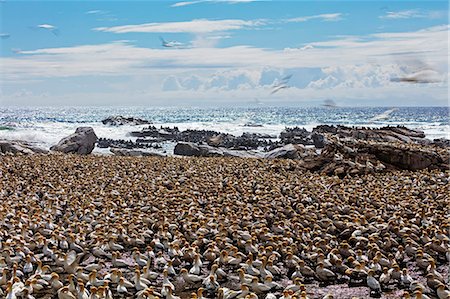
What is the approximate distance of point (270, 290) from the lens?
10.5m

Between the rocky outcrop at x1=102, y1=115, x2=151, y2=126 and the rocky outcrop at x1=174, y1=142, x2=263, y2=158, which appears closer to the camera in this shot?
the rocky outcrop at x1=174, y1=142, x2=263, y2=158

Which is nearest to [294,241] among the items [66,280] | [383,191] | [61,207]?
[66,280]

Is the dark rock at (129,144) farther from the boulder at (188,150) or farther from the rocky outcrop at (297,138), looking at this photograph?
the rocky outcrop at (297,138)

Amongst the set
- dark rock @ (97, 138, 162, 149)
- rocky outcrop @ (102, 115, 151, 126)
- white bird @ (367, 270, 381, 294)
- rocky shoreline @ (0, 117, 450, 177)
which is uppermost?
rocky outcrop @ (102, 115, 151, 126)

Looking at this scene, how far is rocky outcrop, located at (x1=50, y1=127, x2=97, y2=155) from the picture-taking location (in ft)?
127

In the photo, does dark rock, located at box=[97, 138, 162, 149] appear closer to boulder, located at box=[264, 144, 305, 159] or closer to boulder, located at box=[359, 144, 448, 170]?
boulder, located at box=[264, 144, 305, 159]

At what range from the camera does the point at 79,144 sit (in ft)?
128

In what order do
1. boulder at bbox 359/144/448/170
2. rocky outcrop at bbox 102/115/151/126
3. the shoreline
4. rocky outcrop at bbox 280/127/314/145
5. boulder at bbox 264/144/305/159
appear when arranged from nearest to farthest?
the shoreline, boulder at bbox 359/144/448/170, boulder at bbox 264/144/305/159, rocky outcrop at bbox 280/127/314/145, rocky outcrop at bbox 102/115/151/126

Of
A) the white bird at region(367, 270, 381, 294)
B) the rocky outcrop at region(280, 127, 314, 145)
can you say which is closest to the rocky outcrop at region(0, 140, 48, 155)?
the rocky outcrop at region(280, 127, 314, 145)

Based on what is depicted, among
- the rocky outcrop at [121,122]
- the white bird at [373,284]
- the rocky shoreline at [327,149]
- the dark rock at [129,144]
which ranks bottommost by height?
the white bird at [373,284]

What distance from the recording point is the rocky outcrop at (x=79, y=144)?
38.7 meters

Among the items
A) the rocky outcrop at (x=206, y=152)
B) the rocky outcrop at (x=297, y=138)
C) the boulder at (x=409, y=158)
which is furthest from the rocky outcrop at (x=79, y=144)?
the boulder at (x=409, y=158)

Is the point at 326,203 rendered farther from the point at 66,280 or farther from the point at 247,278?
the point at 66,280

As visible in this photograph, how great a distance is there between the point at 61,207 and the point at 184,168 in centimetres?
922
